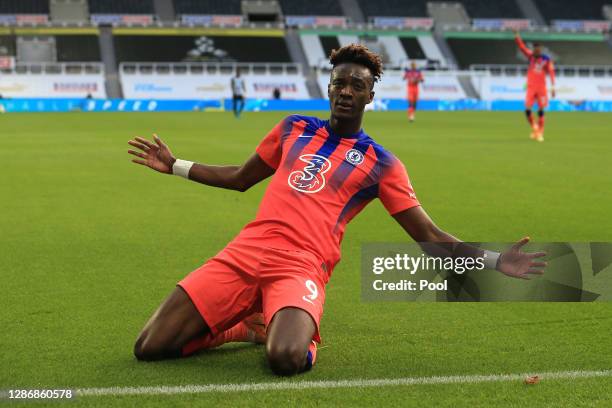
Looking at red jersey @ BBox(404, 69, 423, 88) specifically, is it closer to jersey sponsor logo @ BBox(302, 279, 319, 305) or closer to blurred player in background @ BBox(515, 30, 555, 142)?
blurred player in background @ BBox(515, 30, 555, 142)

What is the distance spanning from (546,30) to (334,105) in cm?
6416

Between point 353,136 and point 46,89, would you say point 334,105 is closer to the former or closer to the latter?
point 353,136

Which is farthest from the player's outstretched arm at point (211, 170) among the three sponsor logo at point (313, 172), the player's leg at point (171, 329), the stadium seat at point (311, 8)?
the stadium seat at point (311, 8)

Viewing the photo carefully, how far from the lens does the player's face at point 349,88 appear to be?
192 inches

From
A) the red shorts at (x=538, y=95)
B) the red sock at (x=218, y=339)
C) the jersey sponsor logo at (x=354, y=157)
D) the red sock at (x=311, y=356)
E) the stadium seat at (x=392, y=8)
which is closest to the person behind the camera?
the red sock at (x=311, y=356)

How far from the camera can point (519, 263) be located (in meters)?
4.48

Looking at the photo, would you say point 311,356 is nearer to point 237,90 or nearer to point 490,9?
point 237,90

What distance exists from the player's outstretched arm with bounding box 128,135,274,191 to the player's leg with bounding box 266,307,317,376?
1126 millimetres

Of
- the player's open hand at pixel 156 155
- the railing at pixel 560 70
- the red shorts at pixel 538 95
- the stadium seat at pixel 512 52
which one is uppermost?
the stadium seat at pixel 512 52

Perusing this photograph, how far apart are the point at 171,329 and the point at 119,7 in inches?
2368

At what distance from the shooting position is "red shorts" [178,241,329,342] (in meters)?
4.66

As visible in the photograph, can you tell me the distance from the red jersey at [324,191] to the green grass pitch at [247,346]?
625 mm

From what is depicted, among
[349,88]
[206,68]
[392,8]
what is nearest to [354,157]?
[349,88]

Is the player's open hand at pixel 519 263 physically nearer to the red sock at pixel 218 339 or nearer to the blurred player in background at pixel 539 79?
the red sock at pixel 218 339
